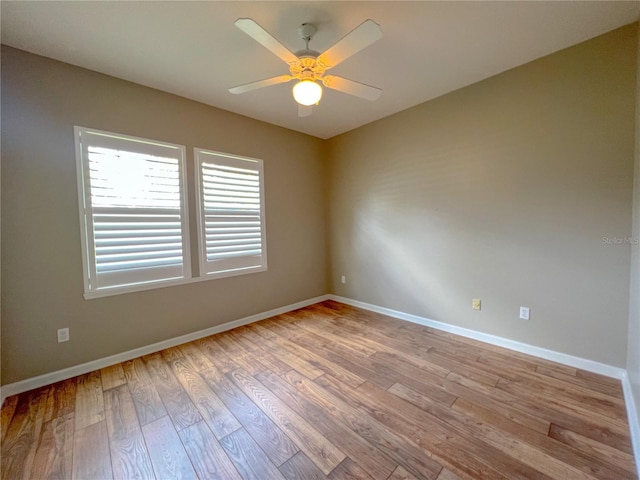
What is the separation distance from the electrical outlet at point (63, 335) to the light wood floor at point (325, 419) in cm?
35

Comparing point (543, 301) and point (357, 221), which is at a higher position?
point (357, 221)

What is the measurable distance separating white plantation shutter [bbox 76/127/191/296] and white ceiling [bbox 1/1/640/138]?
0.65m

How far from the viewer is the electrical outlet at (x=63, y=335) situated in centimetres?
212

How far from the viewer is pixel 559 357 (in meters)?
2.21

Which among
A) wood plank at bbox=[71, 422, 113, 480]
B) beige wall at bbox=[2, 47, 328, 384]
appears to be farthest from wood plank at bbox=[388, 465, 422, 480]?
beige wall at bbox=[2, 47, 328, 384]

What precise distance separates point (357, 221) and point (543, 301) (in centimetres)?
226

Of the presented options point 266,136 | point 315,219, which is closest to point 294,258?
point 315,219

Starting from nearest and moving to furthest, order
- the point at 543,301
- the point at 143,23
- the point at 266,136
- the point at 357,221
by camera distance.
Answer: the point at 143,23 < the point at 543,301 < the point at 266,136 < the point at 357,221

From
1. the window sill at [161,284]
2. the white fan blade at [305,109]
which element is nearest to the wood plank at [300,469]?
the window sill at [161,284]

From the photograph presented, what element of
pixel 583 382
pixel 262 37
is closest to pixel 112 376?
pixel 262 37

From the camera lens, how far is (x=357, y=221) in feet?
12.4

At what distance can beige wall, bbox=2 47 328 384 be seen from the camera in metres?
1.93

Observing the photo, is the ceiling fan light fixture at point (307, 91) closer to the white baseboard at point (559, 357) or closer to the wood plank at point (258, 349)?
the wood plank at point (258, 349)

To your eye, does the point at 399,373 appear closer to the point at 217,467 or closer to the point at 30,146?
the point at 217,467
